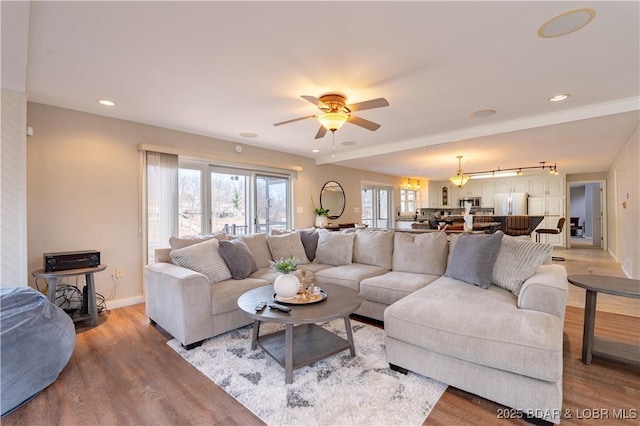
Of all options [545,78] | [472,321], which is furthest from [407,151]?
[472,321]

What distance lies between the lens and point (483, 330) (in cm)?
169

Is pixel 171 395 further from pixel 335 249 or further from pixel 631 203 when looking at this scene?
pixel 631 203

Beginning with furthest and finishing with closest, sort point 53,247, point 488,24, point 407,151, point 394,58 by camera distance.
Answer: point 407,151 < point 53,247 < point 394,58 < point 488,24

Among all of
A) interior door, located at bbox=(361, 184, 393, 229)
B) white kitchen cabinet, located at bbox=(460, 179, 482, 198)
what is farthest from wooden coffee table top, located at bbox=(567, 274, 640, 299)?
white kitchen cabinet, located at bbox=(460, 179, 482, 198)

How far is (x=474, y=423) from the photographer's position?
1.58m

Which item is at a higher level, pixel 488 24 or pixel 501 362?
pixel 488 24

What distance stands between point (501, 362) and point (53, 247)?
4.35 m

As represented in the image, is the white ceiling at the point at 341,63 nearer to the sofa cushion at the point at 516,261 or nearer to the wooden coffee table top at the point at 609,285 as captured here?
the sofa cushion at the point at 516,261

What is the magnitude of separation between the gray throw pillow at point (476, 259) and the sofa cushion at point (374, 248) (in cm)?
89

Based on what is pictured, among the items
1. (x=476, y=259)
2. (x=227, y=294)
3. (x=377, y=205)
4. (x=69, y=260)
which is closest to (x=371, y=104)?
(x=476, y=259)

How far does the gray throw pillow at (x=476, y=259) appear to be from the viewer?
247cm

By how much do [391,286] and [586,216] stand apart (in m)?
12.8

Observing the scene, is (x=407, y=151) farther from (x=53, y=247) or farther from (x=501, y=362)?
(x=53, y=247)

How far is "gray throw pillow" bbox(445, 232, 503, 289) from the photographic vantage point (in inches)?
97.3
